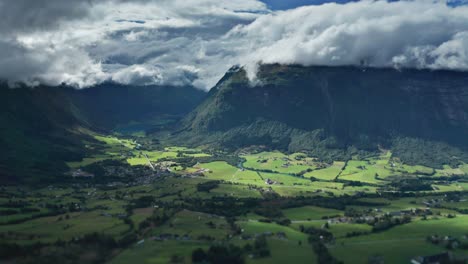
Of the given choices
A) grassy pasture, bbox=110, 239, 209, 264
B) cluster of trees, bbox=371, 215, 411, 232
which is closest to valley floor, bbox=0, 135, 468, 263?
grassy pasture, bbox=110, 239, 209, 264

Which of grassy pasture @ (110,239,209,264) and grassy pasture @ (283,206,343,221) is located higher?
grassy pasture @ (110,239,209,264)

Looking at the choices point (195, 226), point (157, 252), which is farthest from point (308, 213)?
point (157, 252)

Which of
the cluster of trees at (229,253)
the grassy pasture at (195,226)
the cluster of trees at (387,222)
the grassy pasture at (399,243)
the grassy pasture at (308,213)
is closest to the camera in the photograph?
the cluster of trees at (229,253)

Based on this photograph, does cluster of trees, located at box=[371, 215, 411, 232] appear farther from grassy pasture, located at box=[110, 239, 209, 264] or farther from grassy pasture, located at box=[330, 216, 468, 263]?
grassy pasture, located at box=[110, 239, 209, 264]

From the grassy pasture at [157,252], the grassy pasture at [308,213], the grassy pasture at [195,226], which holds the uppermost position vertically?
the grassy pasture at [157,252]

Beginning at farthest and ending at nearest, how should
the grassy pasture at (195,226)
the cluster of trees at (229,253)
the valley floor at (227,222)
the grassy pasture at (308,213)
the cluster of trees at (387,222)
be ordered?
the grassy pasture at (308,213) → the cluster of trees at (387,222) → the grassy pasture at (195,226) → the valley floor at (227,222) → the cluster of trees at (229,253)

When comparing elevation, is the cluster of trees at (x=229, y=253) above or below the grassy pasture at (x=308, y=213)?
above

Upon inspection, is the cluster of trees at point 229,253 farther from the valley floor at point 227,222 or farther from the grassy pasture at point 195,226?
the grassy pasture at point 195,226

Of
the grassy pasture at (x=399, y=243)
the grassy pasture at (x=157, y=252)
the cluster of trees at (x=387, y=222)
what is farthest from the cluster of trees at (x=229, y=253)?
the cluster of trees at (x=387, y=222)

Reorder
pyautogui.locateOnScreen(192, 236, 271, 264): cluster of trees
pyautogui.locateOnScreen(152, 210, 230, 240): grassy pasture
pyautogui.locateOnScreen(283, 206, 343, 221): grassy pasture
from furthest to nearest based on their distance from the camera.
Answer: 1. pyautogui.locateOnScreen(283, 206, 343, 221): grassy pasture
2. pyautogui.locateOnScreen(152, 210, 230, 240): grassy pasture
3. pyautogui.locateOnScreen(192, 236, 271, 264): cluster of trees

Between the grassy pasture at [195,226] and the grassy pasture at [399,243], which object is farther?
the grassy pasture at [195,226]

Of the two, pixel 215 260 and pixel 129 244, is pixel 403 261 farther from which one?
pixel 129 244
